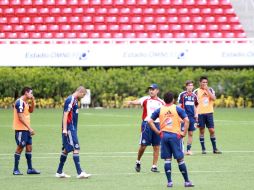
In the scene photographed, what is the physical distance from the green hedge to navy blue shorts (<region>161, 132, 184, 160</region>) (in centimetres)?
2992

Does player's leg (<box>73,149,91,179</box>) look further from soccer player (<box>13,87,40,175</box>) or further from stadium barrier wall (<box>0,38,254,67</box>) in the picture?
stadium barrier wall (<box>0,38,254,67</box>)

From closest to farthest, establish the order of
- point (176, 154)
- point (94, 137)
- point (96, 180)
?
point (176, 154)
point (96, 180)
point (94, 137)

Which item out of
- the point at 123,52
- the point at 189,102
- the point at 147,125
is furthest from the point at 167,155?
the point at 123,52

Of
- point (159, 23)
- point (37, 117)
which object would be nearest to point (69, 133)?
point (37, 117)

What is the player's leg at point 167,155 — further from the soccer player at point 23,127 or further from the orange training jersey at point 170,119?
the soccer player at point 23,127

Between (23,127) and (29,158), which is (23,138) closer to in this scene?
(23,127)

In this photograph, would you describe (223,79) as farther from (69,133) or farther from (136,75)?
(69,133)

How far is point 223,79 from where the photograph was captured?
4612cm

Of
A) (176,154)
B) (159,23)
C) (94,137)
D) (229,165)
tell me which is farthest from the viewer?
(159,23)

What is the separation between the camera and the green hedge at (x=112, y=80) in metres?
45.2

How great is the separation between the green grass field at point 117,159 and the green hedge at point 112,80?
918 cm

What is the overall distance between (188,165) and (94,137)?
889cm

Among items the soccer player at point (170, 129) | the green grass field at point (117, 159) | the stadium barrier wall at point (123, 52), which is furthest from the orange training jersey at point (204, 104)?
the stadium barrier wall at point (123, 52)

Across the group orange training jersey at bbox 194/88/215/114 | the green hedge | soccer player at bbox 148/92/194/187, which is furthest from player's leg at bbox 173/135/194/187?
the green hedge
